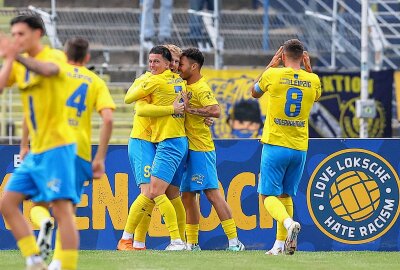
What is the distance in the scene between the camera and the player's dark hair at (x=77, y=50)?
9.66m

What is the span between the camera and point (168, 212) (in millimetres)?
12891

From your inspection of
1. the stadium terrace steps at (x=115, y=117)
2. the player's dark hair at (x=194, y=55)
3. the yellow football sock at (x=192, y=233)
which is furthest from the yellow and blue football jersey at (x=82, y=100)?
the stadium terrace steps at (x=115, y=117)

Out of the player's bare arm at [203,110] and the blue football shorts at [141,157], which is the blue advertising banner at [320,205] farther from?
the player's bare arm at [203,110]

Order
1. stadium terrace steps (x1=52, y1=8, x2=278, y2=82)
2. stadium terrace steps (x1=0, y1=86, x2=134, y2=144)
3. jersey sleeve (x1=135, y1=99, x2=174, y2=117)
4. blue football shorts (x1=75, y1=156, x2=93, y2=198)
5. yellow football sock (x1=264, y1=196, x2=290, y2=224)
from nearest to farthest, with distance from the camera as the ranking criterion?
1. blue football shorts (x1=75, y1=156, x2=93, y2=198)
2. yellow football sock (x1=264, y1=196, x2=290, y2=224)
3. jersey sleeve (x1=135, y1=99, x2=174, y2=117)
4. stadium terrace steps (x1=0, y1=86, x2=134, y2=144)
5. stadium terrace steps (x1=52, y1=8, x2=278, y2=82)

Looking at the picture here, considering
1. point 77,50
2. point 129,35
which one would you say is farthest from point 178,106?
point 129,35

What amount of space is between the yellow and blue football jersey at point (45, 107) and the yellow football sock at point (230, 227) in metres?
4.36

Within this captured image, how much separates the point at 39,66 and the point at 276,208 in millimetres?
4039

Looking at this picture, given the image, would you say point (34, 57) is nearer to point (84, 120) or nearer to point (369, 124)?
point (84, 120)

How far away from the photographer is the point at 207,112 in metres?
13.1

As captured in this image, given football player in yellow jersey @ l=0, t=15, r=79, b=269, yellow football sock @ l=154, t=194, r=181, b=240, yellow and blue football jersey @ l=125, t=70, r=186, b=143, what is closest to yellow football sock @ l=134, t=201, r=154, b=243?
yellow football sock @ l=154, t=194, r=181, b=240

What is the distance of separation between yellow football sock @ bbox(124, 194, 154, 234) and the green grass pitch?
A: 19.0 inches

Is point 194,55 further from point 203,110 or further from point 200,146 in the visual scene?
point 200,146

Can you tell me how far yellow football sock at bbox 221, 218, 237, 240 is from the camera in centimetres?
1318

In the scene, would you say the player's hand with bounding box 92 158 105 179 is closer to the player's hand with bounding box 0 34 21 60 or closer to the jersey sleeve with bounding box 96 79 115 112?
the jersey sleeve with bounding box 96 79 115 112
